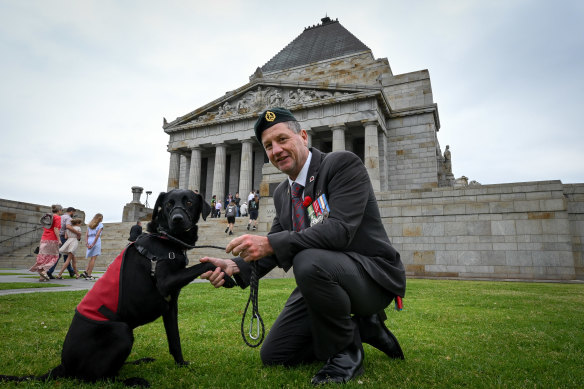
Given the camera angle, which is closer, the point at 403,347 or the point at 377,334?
the point at 377,334

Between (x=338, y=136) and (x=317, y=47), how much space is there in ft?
56.8

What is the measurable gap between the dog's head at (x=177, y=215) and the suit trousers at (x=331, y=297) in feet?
2.98

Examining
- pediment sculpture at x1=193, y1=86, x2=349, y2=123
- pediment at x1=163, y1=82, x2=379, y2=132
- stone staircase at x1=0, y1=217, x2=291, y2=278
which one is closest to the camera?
stone staircase at x1=0, y1=217, x2=291, y2=278

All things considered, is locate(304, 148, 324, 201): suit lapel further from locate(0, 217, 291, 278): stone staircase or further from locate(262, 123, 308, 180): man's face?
locate(0, 217, 291, 278): stone staircase

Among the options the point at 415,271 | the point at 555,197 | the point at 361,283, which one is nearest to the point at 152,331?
the point at 361,283

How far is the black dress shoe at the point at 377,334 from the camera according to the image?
291cm

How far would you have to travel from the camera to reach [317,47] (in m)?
40.0

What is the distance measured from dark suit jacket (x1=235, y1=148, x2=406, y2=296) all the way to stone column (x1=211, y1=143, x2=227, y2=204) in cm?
2801

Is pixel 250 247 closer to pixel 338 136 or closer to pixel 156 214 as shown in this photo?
pixel 156 214

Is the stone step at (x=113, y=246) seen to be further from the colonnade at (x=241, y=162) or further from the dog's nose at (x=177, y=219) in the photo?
the dog's nose at (x=177, y=219)

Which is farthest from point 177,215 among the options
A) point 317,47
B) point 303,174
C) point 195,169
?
point 317,47

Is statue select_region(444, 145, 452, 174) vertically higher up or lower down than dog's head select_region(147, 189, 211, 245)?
higher up

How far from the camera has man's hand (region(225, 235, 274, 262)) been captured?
2.46 m

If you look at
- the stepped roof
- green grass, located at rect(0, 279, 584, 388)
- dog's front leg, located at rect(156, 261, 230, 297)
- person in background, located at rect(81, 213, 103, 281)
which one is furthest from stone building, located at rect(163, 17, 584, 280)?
dog's front leg, located at rect(156, 261, 230, 297)
